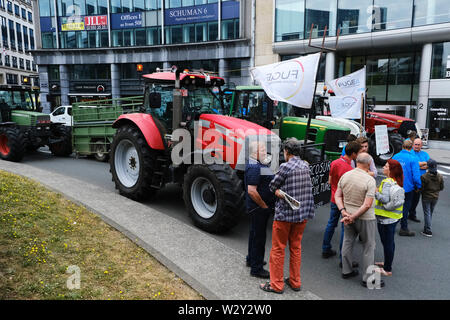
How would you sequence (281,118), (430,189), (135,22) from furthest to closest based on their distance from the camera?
(135,22) < (281,118) < (430,189)

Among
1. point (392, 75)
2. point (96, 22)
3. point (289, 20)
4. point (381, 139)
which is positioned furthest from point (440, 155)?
point (96, 22)

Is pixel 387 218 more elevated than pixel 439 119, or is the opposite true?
pixel 439 119

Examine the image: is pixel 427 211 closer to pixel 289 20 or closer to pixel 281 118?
pixel 281 118

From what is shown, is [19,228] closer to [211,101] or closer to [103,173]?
[211,101]

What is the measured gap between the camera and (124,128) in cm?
806

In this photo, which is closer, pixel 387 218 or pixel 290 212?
pixel 290 212

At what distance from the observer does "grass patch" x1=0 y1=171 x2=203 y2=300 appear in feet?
12.7

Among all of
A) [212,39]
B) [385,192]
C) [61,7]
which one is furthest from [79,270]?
[61,7]

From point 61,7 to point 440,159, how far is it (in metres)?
35.2

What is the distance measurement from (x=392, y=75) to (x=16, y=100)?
68.9ft

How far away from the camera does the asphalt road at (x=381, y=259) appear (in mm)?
4402

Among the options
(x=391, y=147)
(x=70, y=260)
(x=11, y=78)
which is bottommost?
(x=70, y=260)

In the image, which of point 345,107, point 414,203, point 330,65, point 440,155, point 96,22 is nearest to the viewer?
point 414,203

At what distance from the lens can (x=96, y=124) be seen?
12.5 meters
